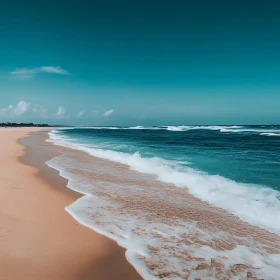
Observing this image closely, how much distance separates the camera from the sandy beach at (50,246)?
3.33 meters

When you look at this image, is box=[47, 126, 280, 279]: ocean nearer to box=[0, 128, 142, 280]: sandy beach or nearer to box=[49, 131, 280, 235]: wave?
box=[49, 131, 280, 235]: wave

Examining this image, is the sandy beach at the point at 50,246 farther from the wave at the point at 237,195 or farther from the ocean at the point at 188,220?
the wave at the point at 237,195

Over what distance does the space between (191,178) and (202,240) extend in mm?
4979

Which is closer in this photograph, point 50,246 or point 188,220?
point 50,246

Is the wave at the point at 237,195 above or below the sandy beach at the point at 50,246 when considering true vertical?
below

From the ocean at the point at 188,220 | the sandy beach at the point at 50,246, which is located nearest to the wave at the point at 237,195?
the ocean at the point at 188,220

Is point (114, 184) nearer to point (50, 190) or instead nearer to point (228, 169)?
point (50, 190)

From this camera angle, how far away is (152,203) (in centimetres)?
660

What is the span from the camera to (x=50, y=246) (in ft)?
13.0

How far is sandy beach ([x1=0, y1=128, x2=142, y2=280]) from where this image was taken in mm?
3326

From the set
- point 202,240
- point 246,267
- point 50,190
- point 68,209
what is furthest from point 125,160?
point 246,267

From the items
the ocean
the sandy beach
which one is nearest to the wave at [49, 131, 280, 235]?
the ocean

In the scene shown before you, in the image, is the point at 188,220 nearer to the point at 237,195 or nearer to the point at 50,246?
the point at 237,195

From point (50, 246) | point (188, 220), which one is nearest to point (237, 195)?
point (188, 220)
